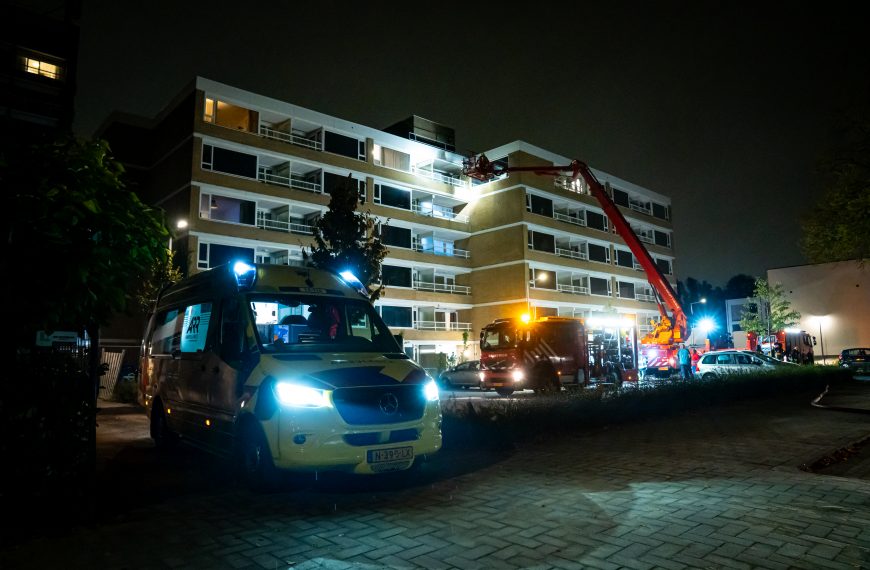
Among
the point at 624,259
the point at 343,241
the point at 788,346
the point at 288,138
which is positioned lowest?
the point at 788,346

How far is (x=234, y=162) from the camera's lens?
34844 millimetres

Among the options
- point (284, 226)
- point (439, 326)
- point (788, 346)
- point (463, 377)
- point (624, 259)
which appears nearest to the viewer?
point (463, 377)

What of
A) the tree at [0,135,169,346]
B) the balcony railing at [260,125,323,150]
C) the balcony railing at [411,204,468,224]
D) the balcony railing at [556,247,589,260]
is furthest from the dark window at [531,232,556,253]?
the tree at [0,135,169,346]

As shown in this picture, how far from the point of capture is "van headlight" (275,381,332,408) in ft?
19.5

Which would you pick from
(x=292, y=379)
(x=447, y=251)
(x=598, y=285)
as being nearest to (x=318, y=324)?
(x=292, y=379)

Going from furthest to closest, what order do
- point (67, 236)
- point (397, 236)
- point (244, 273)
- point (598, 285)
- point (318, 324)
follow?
point (598, 285) < point (397, 236) < point (318, 324) < point (244, 273) < point (67, 236)

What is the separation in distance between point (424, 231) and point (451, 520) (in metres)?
41.9

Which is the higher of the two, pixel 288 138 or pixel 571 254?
pixel 288 138

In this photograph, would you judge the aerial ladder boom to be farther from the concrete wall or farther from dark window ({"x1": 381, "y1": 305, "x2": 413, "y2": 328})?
the concrete wall

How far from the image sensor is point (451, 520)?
5.14 meters

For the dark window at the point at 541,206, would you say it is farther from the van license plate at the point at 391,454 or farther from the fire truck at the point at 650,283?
the van license plate at the point at 391,454

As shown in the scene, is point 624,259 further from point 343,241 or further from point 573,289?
point 343,241

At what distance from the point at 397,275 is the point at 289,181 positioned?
35.8 feet

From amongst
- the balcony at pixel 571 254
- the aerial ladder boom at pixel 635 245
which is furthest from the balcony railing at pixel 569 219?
the aerial ladder boom at pixel 635 245
